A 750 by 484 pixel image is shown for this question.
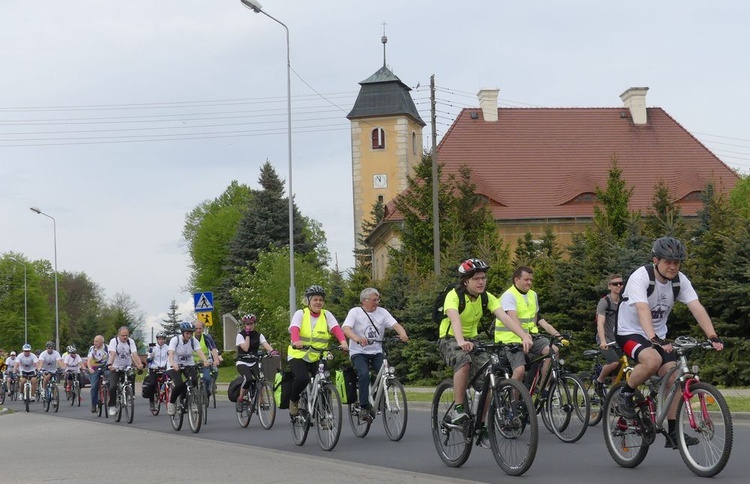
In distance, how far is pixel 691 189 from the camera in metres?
72.5

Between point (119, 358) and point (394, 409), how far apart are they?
10.8m

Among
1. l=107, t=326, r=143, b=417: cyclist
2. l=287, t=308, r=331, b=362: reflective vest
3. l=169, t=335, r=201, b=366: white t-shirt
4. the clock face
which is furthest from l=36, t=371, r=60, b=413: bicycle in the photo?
the clock face

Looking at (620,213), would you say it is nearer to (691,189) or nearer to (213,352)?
(691,189)

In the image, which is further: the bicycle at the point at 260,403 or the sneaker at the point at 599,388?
the bicycle at the point at 260,403

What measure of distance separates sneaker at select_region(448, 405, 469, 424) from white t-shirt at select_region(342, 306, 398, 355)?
387 centimetres

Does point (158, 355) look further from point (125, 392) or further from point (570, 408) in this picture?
point (570, 408)

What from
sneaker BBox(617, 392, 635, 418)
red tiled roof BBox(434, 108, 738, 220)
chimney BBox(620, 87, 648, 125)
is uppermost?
chimney BBox(620, 87, 648, 125)

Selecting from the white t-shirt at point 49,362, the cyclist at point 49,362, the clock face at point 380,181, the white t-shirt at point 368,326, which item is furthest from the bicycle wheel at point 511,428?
the clock face at point 380,181

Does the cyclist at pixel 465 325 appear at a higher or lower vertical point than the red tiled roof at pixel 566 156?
lower

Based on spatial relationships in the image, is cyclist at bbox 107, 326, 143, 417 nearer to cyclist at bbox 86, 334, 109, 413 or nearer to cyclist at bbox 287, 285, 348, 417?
cyclist at bbox 86, 334, 109, 413

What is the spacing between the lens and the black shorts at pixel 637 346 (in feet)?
33.7

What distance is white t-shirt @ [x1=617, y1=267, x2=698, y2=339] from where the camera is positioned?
10.1 metres

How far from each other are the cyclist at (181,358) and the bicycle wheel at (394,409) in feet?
17.4

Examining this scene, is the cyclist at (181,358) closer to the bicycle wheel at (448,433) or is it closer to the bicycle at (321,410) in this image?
the bicycle at (321,410)
